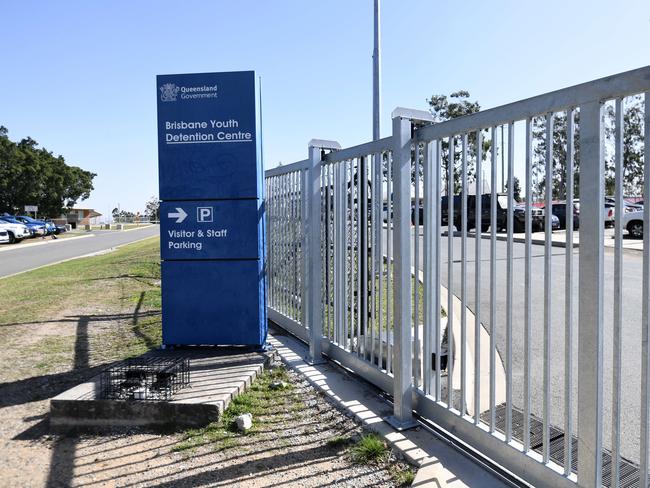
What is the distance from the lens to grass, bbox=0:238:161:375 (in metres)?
6.21

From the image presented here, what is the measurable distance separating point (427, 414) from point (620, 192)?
7.16ft

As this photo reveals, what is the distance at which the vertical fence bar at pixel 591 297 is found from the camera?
251 centimetres

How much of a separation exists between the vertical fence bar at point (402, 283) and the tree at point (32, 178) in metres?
58.9

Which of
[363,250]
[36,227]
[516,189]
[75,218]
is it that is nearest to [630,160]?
[516,189]

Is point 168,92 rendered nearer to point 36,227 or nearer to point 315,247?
point 315,247

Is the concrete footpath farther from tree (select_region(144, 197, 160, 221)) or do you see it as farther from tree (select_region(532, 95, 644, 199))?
tree (select_region(144, 197, 160, 221))

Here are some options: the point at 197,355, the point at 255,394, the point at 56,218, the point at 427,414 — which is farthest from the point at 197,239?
the point at 56,218

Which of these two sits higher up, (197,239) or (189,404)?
(197,239)

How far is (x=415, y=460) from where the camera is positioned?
3.37 metres

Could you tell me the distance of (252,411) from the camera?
428cm

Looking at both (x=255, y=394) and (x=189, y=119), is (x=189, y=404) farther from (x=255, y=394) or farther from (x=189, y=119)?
(x=189, y=119)

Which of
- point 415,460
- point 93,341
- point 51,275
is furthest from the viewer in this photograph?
point 51,275

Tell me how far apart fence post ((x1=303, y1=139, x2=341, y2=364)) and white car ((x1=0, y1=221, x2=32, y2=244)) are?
3250 cm

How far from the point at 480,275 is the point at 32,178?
62.1m
